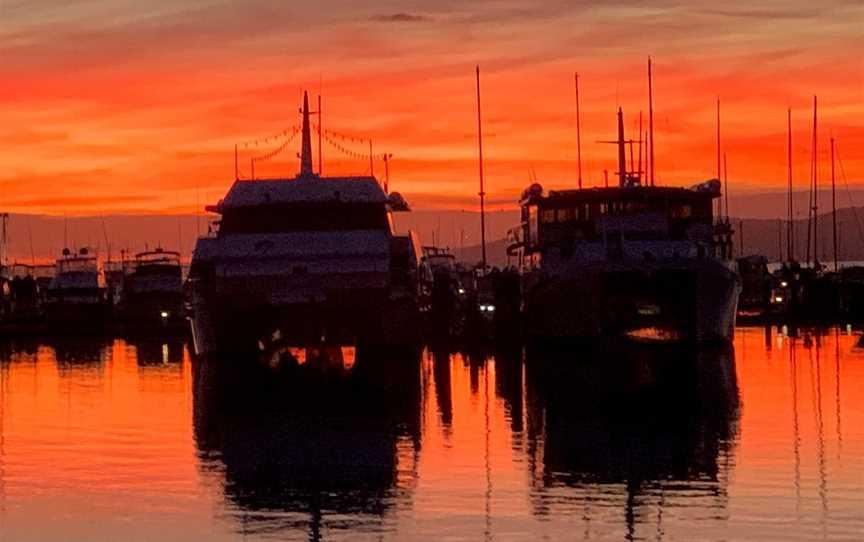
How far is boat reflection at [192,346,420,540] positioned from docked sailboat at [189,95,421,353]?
3.90 ft

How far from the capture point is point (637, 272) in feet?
147

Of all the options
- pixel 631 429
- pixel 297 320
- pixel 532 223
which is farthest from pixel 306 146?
pixel 631 429

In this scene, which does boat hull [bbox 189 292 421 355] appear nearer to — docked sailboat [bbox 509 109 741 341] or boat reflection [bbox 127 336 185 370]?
boat reflection [bbox 127 336 185 370]

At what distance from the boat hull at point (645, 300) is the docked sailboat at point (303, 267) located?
17.5ft

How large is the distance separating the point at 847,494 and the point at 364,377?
17766 mm

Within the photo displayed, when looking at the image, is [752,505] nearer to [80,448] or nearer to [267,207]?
[80,448]

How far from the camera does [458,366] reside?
129ft

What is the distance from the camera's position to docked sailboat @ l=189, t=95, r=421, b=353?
3831cm

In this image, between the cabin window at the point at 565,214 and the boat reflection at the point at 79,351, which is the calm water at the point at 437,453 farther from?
the cabin window at the point at 565,214

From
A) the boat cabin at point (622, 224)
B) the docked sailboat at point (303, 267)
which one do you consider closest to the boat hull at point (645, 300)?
the boat cabin at point (622, 224)

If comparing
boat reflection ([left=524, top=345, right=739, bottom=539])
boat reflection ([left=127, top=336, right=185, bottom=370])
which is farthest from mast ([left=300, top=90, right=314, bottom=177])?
boat reflection ([left=524, top=345, right=739, bottom=539])

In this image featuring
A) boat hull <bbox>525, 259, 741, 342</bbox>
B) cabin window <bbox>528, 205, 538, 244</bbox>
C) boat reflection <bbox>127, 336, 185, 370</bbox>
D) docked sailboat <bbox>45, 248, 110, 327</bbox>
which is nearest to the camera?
boat reflection <bbox>127, 336, 185, 370</bbox>

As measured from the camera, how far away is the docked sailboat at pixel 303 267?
38312 millimetres

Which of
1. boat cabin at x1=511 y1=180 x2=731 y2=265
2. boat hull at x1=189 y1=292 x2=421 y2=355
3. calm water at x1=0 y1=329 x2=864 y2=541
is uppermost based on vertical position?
boat cabin at x1=511 y1=180 x2=731 y2=265
